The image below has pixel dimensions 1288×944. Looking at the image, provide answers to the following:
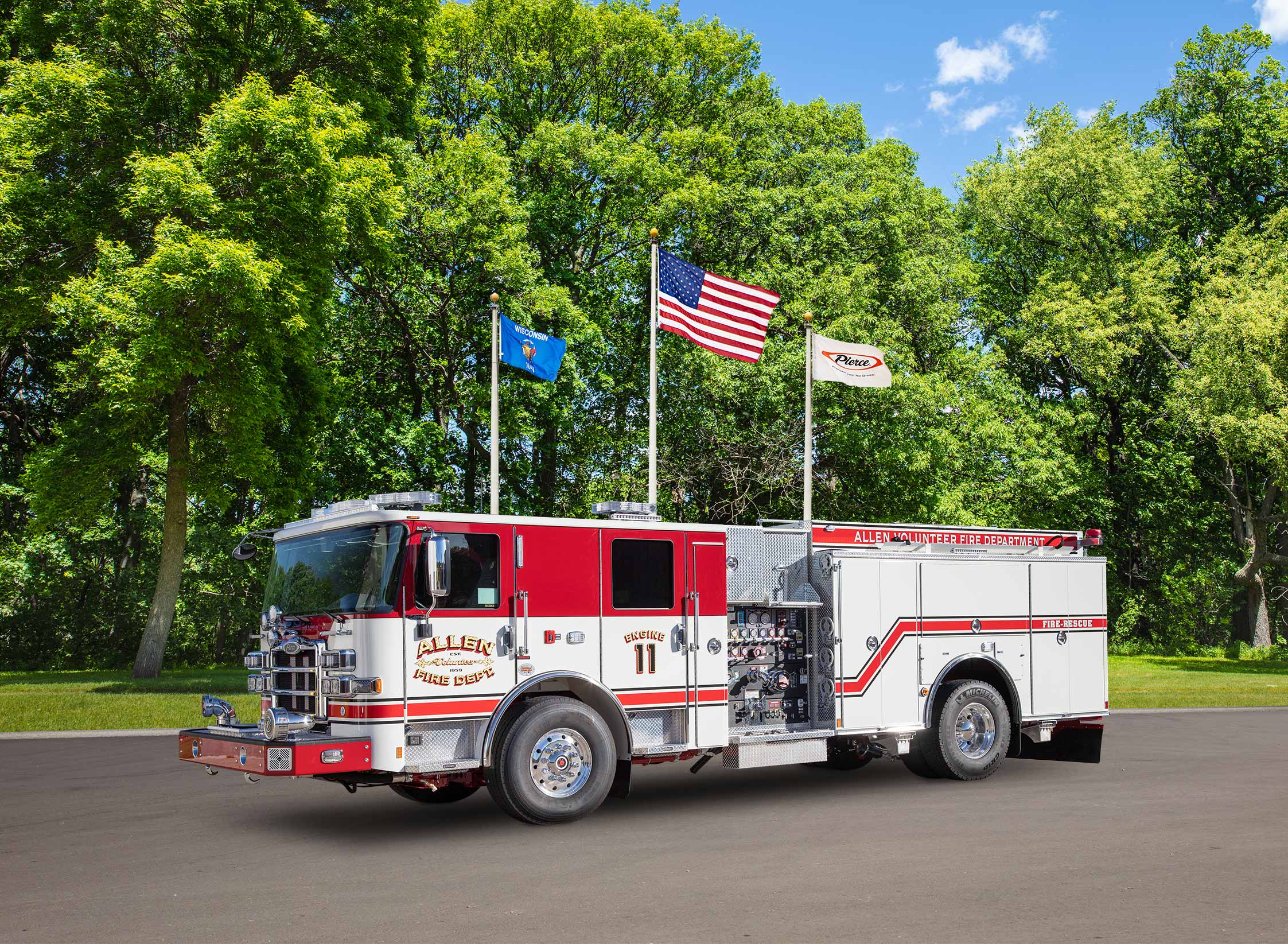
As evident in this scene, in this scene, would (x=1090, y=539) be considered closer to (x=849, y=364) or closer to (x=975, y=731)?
(x=975, y=731)

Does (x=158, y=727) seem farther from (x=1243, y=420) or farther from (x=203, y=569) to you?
(x=1243, y=420)

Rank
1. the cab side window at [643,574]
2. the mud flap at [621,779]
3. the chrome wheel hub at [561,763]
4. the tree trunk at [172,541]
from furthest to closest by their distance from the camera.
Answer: the tree trunk at [172,541], the cab side window at [643,574], the mud flap at [621,779], the chrome wheel hub at [561,763]

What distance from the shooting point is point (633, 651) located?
11.0m

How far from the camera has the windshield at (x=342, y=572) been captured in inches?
388

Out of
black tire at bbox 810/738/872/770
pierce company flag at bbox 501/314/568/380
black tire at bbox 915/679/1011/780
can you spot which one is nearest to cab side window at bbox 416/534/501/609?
black tire at bbox 810/738/872/770

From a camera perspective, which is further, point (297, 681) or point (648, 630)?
point (648, 630)

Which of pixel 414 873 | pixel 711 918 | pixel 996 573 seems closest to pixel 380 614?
pixel 414 873

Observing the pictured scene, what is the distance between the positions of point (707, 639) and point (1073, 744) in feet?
18.9

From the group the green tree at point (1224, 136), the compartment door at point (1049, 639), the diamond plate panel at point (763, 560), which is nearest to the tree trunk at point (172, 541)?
the diamond plate panel at point (763, 560)

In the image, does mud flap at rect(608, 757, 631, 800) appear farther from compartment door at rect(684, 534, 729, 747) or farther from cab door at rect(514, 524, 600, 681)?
cab door at rect(514, 524, 600, 681)

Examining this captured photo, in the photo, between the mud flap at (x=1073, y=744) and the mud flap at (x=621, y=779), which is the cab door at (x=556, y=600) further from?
Result: the mud flap at (x=1073, y=744)

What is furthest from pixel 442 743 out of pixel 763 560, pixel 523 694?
pixel 763 560

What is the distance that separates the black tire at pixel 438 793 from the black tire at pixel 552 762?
50.5 inches

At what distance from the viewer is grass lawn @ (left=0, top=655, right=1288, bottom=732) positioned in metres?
19.7
